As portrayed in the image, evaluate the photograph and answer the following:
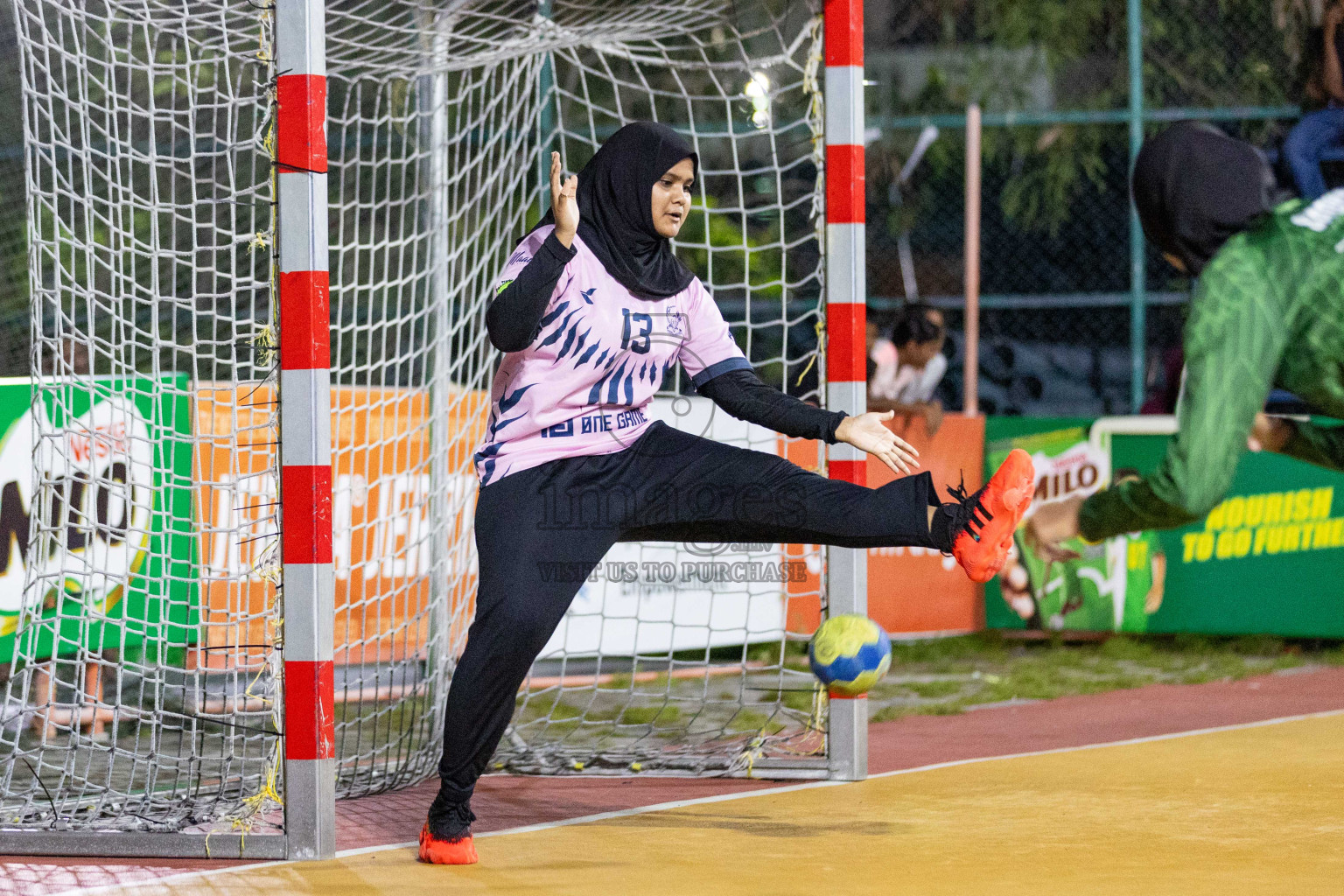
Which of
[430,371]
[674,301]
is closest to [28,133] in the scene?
[430,371]

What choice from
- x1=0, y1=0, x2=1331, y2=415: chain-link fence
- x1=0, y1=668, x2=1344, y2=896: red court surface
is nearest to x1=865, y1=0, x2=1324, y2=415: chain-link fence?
x1=0, y1=0, x2=1331, y2=415: chain-link fence

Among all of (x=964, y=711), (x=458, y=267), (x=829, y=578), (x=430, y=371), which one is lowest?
(x=964, y=711)

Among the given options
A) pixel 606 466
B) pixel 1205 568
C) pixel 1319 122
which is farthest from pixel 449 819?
pixel 1319 122

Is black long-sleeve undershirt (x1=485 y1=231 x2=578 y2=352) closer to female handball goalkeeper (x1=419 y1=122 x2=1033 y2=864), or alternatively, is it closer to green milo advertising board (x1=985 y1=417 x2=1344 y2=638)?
female handball goalkeeper (x1=419 y1=122 x2=1033 y2=864)

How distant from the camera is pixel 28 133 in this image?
5.36 meters

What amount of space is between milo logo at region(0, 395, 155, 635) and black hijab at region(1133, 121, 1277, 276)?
4130mm

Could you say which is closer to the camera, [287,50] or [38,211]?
[287,50]

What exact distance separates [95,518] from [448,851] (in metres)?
2.13

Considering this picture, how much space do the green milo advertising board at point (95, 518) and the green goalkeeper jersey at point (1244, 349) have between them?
356cm

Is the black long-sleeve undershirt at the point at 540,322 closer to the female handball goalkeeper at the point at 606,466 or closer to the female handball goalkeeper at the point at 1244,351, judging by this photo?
the female handball goalkeeper at the point at 606,466

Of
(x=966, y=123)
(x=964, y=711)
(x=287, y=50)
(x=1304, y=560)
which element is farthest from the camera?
(x=966, y=123)

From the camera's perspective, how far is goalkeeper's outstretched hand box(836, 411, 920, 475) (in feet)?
14.2

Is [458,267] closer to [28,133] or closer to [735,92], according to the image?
[735,92]

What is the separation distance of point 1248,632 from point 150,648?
636cm
